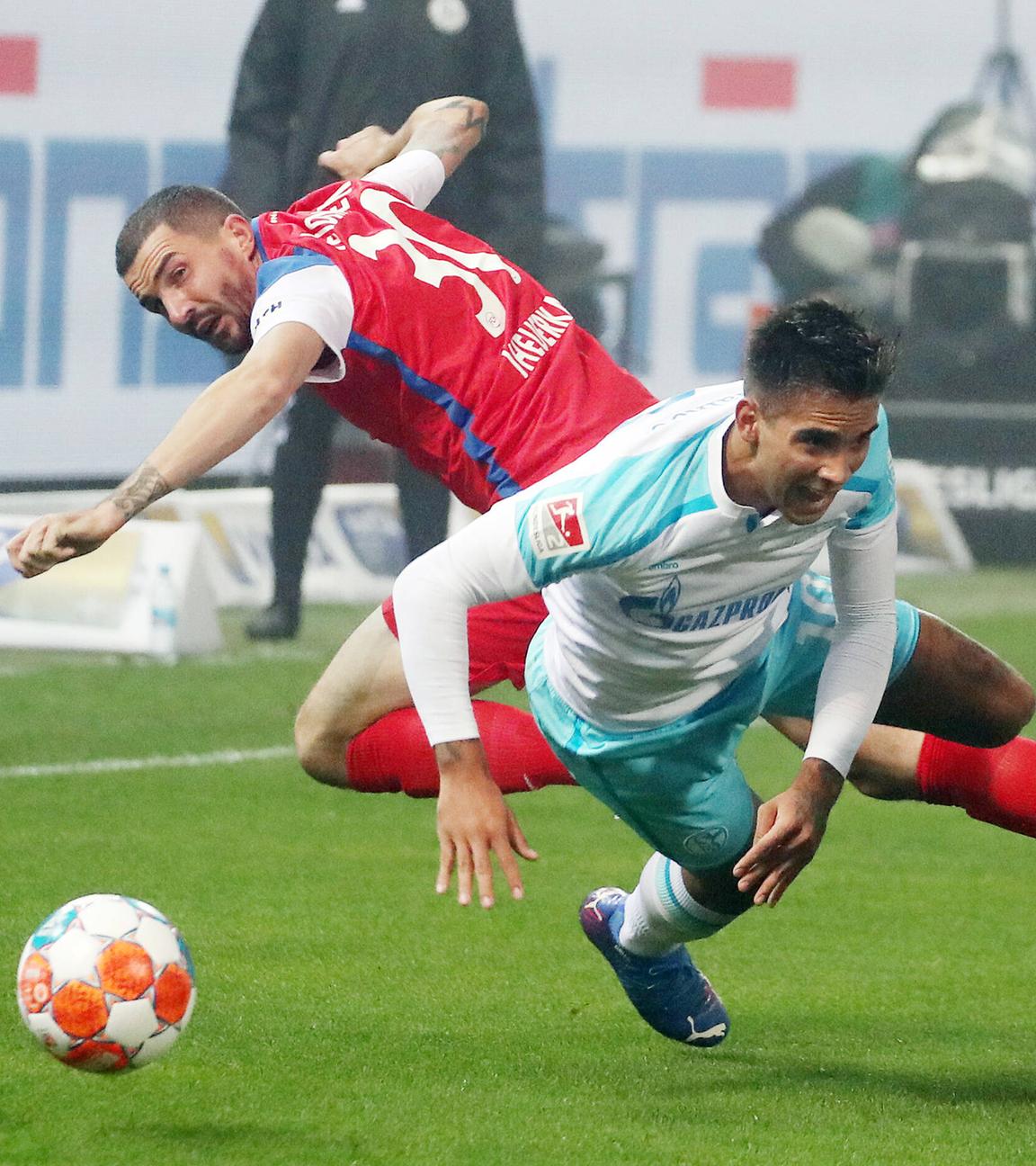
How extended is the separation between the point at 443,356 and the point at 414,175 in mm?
701

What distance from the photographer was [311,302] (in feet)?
12.8

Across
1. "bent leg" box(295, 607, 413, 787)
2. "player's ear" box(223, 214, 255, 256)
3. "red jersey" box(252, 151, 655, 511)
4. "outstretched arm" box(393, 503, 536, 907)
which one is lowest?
"bent leg" box(295, 607, 413, 787)

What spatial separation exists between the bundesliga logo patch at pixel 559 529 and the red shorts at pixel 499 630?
978mm

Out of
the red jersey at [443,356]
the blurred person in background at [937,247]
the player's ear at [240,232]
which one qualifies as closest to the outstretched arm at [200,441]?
the red jersey at [443,356]

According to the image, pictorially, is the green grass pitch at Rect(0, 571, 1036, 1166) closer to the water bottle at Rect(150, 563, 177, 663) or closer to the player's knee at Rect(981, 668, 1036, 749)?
the player's knee at Rect(981, 668, 1036, 749)

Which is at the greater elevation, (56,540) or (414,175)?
(414,175)

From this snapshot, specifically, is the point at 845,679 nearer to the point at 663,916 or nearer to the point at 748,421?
the point at 748,421

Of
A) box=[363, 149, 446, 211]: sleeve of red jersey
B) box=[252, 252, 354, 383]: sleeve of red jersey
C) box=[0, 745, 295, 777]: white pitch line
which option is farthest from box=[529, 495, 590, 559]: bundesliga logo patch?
box=[0, 745, 295, 777]: white pitch line

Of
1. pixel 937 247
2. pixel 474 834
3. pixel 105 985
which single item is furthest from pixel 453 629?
pixel 937 247

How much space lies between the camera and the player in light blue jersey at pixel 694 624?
319cm

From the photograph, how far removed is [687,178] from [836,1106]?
8.03m

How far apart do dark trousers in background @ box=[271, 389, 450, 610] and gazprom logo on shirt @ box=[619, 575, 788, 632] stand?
590cm

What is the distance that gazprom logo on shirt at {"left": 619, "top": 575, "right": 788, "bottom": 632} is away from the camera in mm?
3451

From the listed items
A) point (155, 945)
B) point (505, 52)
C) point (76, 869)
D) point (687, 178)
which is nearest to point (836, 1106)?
point (155, 945)
